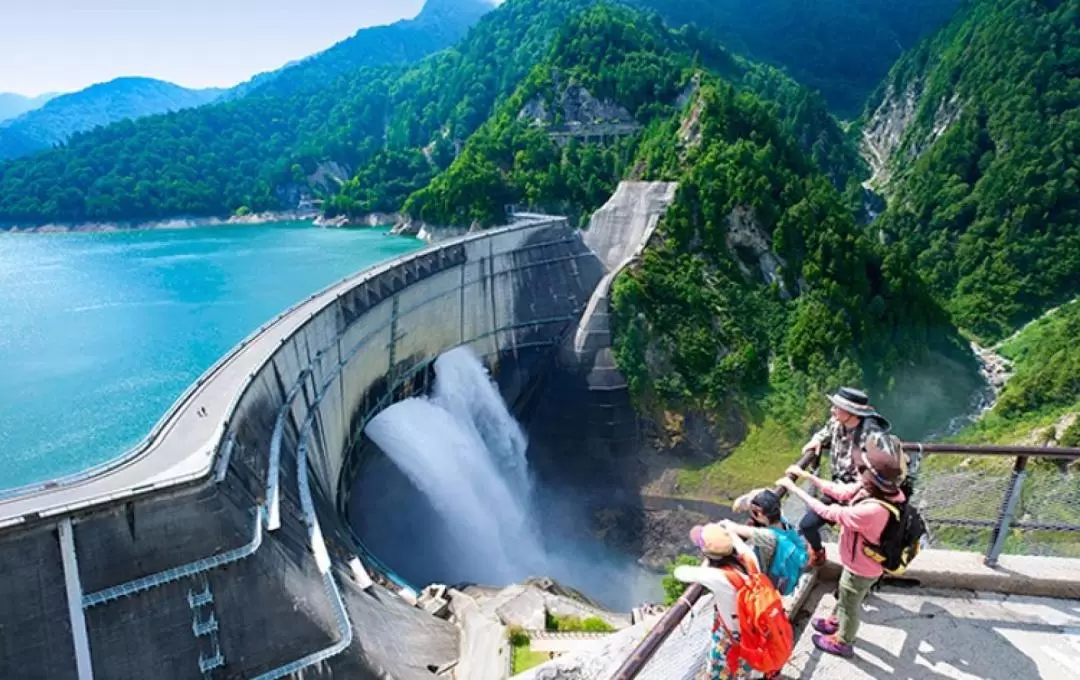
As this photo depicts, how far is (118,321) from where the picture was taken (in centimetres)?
4238

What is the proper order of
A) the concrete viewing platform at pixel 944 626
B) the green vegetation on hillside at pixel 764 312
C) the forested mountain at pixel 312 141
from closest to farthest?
the concrete viewing platform at pixel 944 626, the green vegetation on hillside at pixel 764 312, the forested mountain at pixel 312 141

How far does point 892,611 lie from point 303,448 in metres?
15.5

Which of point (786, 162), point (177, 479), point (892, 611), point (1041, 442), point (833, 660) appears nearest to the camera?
point (833, 660)

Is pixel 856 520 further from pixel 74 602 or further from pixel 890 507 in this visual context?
pixel 74 602

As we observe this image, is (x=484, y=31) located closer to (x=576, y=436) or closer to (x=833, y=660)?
(x=576, y=436)

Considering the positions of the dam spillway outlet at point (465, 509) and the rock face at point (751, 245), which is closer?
the dam spillway outlet at point (465, 509)

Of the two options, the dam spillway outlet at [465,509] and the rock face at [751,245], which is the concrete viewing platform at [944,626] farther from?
the rock face at [751,245]

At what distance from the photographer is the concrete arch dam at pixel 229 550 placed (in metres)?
10.6

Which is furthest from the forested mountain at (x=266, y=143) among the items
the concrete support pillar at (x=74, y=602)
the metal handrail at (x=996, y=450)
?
the metal handrail at (x=996, y=450)

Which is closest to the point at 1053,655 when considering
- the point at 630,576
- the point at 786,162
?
the point at 630,576

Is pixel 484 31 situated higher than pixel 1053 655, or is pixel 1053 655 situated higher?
pixel 484 31

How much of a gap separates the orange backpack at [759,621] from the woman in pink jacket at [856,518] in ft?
3.11

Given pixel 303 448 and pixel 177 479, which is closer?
pixel 177 479

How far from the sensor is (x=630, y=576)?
26.6m
